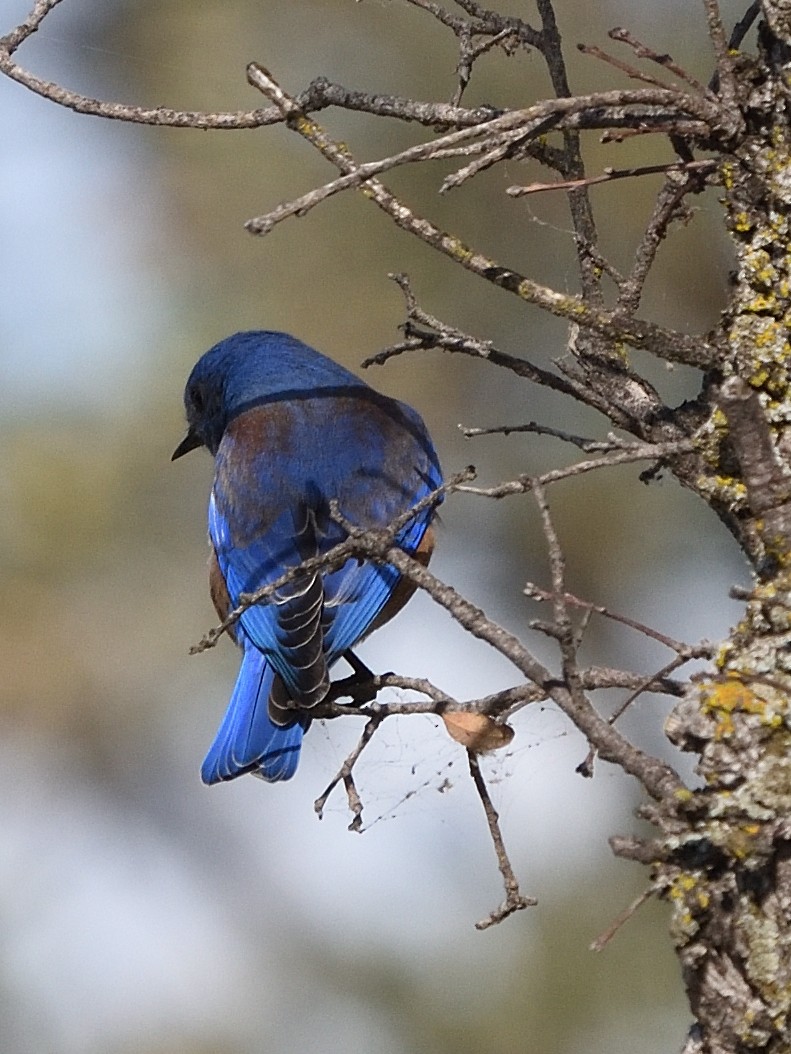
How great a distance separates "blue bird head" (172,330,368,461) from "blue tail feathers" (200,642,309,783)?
1022mm

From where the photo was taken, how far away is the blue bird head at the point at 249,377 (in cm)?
415

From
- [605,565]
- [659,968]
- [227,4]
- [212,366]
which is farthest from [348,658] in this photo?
[227,4]

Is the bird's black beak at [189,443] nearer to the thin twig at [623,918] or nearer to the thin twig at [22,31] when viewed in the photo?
the thin twig at [22,31]

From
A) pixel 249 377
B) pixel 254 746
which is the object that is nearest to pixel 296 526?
pixel 254 746

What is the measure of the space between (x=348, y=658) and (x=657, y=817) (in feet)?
6.95

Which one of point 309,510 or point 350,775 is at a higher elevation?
point 309,510

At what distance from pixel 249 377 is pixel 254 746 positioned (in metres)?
1.35

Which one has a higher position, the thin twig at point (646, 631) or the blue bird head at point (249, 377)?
the blue bird head at point (249, 377)

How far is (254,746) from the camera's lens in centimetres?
324

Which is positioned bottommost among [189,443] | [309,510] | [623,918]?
[623,918]

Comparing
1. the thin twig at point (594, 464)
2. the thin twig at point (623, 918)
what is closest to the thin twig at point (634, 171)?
the thin twig at point (594, 464)

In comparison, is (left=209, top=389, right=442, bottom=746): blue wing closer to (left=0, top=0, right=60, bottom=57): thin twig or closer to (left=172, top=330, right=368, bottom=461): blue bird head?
(left=172, top=330, right=368, bottom=461): blue bird head

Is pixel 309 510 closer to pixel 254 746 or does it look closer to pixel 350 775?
pixel 254 746

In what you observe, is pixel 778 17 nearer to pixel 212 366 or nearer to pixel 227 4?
pixel 212 366
